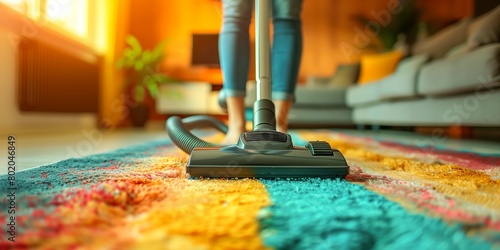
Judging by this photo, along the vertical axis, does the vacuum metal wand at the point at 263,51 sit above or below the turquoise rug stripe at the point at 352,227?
above

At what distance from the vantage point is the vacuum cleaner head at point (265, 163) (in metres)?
0.58

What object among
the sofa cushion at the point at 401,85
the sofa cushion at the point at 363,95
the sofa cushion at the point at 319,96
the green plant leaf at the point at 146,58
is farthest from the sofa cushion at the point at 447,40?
the green plant leaf at the point at 146,58

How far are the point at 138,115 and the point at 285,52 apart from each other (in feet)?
9.07

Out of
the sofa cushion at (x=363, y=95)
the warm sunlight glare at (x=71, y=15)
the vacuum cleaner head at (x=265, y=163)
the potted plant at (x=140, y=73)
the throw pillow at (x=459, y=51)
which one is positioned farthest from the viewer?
the potted plant at (x=140, y=73)

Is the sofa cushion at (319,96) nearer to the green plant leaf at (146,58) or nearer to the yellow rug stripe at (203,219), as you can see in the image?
the green plant leaf at (146,58)

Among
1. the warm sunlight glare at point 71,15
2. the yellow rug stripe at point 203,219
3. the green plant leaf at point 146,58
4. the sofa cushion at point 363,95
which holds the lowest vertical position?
the yellow rug stripe at point 203,219

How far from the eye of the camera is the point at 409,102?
2.22m

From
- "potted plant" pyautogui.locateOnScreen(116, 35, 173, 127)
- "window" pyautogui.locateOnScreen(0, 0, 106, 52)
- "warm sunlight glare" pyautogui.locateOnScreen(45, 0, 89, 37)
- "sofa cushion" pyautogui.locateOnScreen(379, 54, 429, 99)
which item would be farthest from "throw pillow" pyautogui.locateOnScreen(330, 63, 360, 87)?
"warm sunlight glare" pyautogui.locateOnScreen(45, 0, 89, 37)

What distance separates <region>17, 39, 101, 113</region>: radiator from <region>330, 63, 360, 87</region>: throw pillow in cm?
216

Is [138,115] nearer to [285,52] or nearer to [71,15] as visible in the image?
[71,15]

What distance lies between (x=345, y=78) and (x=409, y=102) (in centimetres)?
152

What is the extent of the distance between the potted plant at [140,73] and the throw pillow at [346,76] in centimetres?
162

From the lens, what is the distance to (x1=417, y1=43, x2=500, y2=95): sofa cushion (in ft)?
4.66

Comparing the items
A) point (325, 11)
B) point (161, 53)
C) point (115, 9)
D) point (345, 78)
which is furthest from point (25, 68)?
point (325, 11)
